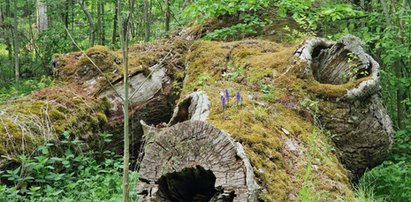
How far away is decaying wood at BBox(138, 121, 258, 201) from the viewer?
275 cm

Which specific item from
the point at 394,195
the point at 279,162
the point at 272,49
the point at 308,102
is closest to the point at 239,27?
the point at 272,49

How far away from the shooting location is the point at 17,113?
480cm

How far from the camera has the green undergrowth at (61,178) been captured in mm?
3750

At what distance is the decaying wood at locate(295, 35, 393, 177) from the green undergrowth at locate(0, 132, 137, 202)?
205 centimetres

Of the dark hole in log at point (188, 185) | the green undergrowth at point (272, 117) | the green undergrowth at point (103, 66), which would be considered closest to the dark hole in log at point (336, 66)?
the green undergrowth at point (272, 117)

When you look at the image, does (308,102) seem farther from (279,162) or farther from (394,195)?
(394,195)

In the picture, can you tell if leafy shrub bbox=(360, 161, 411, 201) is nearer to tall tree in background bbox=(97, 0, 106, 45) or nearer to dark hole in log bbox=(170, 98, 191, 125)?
dark hole in log bbox=(170, 98, 191, 125)

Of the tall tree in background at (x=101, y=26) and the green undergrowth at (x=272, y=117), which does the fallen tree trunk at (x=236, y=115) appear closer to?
the green undergrowth at (x=272, y=117)

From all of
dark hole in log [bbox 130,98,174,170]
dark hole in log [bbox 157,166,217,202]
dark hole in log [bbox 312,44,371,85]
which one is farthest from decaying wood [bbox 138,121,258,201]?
dark hole in log [bbox 130,98,174,170]

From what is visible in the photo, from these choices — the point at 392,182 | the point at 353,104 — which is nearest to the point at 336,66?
the point at 353,104

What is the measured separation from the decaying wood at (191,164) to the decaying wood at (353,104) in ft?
5.74

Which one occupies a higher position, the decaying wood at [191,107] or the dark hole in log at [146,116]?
the decaying wood at [191,107]

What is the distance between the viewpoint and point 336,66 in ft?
15.7

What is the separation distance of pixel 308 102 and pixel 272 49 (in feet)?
4.60
